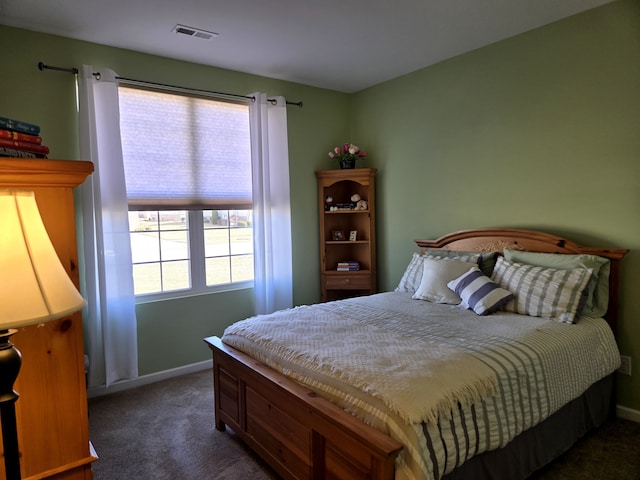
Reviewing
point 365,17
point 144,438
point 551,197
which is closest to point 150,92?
point 365,17

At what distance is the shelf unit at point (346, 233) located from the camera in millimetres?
4234

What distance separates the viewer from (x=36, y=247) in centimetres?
105

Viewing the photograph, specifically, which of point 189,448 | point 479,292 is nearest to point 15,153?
point 189,448

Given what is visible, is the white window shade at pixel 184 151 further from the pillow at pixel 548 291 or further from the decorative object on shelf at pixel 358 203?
the pillow at pixel 548 291

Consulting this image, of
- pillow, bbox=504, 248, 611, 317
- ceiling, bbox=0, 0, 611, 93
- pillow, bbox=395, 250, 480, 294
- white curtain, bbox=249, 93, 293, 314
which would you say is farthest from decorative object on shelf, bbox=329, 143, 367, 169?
pillow, bbox=504, 248, 611, 317

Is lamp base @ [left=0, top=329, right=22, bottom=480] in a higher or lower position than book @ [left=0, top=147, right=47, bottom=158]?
lower

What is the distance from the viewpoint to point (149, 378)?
3.50m

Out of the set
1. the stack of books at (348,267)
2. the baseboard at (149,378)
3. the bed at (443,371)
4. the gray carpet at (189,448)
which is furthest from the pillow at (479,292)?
the baseboard at (149,378)

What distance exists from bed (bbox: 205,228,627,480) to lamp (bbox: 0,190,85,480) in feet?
3.57

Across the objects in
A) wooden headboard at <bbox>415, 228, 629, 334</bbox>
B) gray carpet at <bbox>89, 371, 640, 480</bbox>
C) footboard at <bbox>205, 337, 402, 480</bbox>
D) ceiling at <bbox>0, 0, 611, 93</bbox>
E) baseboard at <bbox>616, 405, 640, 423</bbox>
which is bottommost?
gray carpet at <bbox>89, 371, 640, 480</bbox>

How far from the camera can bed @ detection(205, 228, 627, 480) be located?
1.66 metres

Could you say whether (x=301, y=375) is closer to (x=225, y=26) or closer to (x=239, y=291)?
(x=239, y=291)

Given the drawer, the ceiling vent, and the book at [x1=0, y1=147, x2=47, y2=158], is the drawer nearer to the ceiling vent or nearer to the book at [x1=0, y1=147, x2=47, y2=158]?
the ceiling vent

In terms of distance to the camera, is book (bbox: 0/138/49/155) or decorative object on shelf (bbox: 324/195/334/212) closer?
book (bbox: 0/138/49/155)
